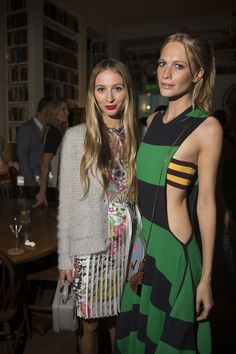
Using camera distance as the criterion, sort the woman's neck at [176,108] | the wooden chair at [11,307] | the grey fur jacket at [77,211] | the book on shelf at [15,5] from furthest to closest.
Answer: the book on shelf at [15,5] → the wooden chair at [11,307] → the grey fur jacket at [77,211] → the woman's neck at [176,108]

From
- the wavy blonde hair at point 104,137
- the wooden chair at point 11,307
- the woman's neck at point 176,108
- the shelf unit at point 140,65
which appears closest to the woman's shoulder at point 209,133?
the woman's neck at point 176,108

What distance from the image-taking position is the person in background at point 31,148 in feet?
10.5

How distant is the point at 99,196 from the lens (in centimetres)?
140

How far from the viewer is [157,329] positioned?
121 centimetres

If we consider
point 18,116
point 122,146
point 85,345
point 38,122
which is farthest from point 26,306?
point 18,116

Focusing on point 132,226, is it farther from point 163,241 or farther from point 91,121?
point 91,121

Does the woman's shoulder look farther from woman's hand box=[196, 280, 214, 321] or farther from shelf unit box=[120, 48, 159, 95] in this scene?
shelf unit box=[120, 48, 159, 95]

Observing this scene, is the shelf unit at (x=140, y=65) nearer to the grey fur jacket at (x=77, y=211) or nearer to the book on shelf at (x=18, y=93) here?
the book on shelf at (x=18, y=93)

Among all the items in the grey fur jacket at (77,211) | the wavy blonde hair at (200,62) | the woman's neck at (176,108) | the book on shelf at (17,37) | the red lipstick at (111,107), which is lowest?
the grey fur jacket at (77,211)

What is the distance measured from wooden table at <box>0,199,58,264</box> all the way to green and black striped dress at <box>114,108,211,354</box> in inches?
28.4

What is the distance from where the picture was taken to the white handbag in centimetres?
151

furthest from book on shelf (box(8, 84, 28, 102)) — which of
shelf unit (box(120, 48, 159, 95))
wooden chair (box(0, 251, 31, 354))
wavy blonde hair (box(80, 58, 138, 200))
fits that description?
wavy blonde hair (box(80, 58, 138, 200))

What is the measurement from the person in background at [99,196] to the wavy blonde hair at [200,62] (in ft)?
1.18

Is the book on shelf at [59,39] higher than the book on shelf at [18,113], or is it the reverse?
the book on shelf at [59,39]
